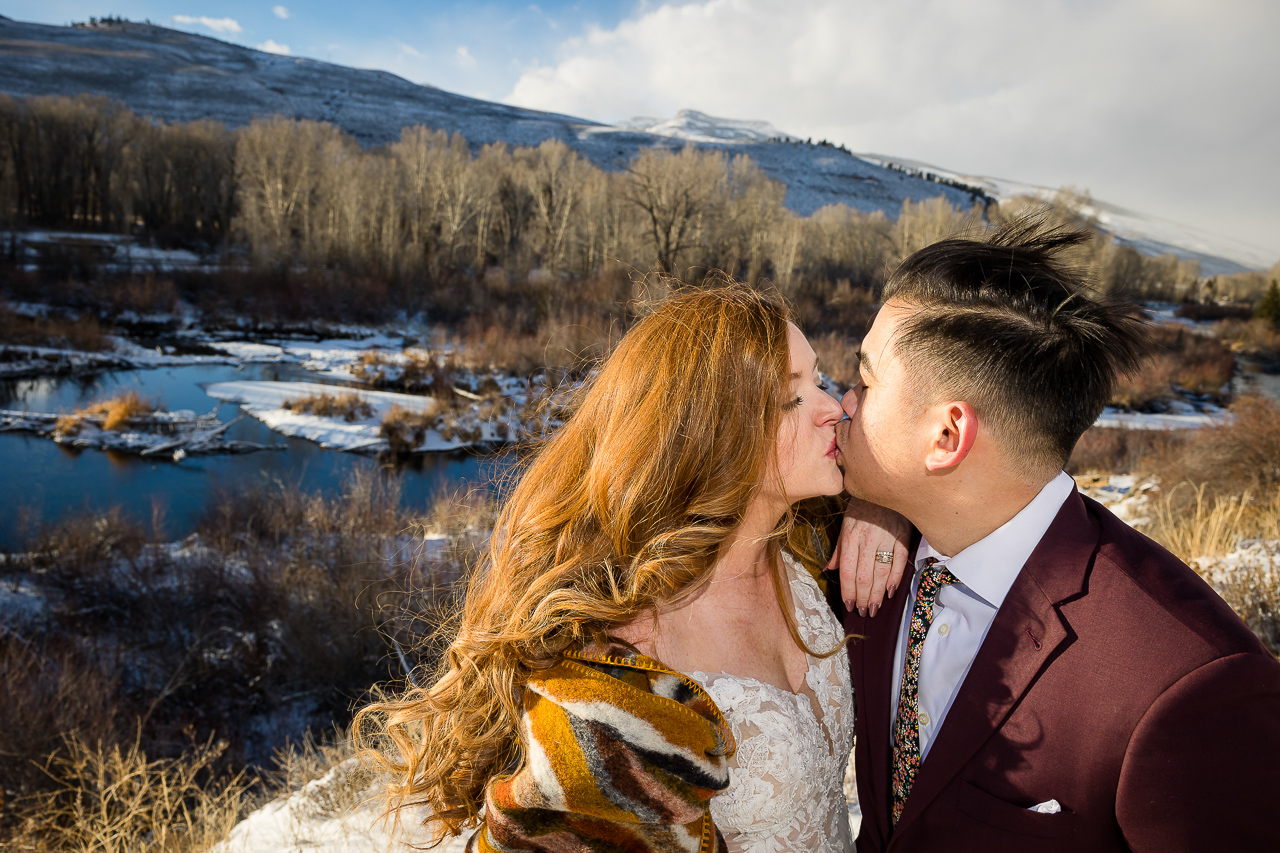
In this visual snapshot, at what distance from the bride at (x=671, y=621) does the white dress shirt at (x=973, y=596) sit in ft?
0.79

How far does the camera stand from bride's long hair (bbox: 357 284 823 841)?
5.03ft

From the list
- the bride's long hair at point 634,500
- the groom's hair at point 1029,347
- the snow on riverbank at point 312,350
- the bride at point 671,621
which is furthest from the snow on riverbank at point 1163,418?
the snow on riverbank at point 312,350

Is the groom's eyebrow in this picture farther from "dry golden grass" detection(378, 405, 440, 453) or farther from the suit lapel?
"dry golden grass" detection(378, 405, 440, 453)

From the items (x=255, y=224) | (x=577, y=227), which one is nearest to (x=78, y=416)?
(x=255, y=224)

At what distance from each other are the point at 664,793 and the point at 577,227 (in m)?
35.6

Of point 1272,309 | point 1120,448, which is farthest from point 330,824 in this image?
point 1272,309

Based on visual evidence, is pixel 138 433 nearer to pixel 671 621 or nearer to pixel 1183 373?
pixel 671 621

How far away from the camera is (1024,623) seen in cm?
138

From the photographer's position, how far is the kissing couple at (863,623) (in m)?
1.18

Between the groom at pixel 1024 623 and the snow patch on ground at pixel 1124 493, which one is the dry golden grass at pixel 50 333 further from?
the groom at pixel 1024 623

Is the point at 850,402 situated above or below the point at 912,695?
above

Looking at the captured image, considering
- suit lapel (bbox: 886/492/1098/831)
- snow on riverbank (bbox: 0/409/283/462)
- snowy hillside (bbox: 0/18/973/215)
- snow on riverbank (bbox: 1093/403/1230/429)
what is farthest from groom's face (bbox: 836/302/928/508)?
snowy hillside (bbox: 0/18/973/215)

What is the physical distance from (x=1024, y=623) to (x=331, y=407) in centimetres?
1754

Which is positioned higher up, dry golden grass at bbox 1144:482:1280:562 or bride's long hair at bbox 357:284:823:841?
bride's long hair at bbox 357:284:823:841
